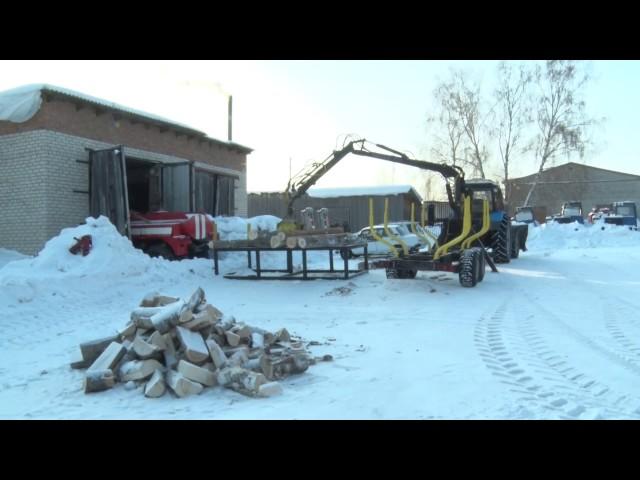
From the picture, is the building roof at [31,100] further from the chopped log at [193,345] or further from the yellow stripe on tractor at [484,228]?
the chopped log at [193,345]

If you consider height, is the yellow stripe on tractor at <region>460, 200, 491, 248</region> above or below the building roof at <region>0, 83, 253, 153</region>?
below

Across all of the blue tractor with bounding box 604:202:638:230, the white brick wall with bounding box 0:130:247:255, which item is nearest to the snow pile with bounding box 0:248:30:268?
the white brick wall with bounding box 0:130:247:255

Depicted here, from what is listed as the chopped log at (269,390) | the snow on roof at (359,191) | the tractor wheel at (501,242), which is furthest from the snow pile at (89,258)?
the snow on roof at (359,191)

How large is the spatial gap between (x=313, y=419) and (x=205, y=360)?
5.24 ft

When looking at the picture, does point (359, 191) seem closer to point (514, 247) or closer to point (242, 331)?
point (514, 247)

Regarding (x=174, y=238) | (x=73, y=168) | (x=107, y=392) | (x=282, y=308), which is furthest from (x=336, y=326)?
(x=73, y=168)

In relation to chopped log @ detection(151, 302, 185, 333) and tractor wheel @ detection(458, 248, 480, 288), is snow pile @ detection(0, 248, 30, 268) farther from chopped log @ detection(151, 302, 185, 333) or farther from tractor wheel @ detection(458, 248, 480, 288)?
tractor wheel @ detection(458, 248, 480, 288)

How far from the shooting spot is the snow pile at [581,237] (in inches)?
907

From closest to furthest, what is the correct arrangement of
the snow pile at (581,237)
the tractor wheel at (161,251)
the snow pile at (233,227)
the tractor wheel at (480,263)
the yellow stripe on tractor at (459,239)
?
1. the yellow stripe on tractor at (459,239)
2. the tractor wheel at (480,263)
3. the tractor wheel at (161,251)
4. the snow pile at (233,227)
5. the snow pile at (581,237)

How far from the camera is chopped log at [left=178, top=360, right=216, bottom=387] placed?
4.64 m

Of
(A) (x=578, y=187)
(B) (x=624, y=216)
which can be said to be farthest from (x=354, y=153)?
(A) (x=578, y=187)

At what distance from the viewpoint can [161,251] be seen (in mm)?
14273

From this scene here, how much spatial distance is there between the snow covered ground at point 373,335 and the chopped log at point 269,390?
73mm

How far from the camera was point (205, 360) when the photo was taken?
4.93 metres
